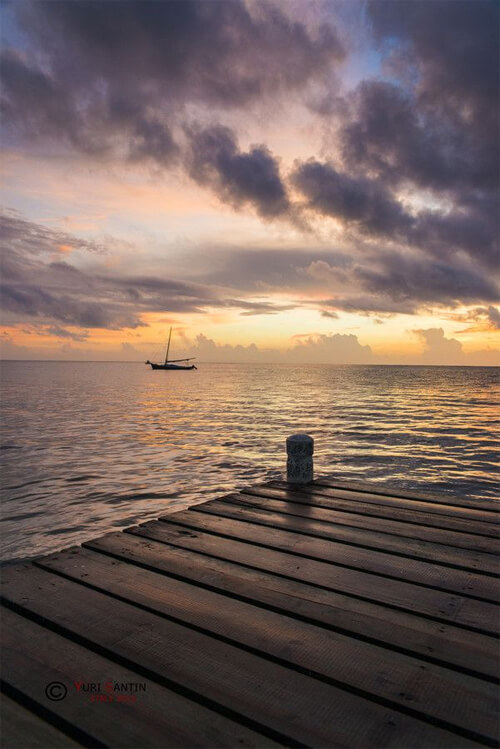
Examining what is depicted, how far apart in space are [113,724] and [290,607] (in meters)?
1.46

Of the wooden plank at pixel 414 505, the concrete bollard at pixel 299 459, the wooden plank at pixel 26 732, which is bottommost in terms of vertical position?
the wooden plank at pixel 26 732

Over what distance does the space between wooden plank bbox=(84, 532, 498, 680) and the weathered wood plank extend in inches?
3.7

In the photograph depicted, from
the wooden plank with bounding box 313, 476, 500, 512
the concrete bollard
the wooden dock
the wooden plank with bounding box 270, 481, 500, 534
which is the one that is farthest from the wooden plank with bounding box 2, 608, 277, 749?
the wooden plank with bounding box 313, 476, 500, 512

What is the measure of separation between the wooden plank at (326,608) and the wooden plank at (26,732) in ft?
5.06

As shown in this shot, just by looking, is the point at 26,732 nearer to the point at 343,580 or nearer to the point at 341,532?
the point at 343,580

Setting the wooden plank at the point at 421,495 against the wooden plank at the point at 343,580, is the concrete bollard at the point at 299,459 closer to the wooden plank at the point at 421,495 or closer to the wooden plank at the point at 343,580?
the wooden plank at the point at 421,495

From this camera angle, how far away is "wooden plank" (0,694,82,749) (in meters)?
2.04

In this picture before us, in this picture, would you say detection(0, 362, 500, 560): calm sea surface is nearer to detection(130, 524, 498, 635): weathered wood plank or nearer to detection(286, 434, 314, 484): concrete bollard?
detection(286, 434, 314, 484): concrete bollard

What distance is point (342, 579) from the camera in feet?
12.3

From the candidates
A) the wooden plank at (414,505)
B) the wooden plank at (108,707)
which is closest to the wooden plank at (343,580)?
the wooden plank at (108,707)

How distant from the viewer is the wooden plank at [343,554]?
3.68 metres

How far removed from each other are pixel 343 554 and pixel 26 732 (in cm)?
292

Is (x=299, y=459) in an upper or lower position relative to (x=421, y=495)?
upper

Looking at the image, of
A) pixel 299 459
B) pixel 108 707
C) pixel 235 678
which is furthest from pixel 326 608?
pixel 299 459
